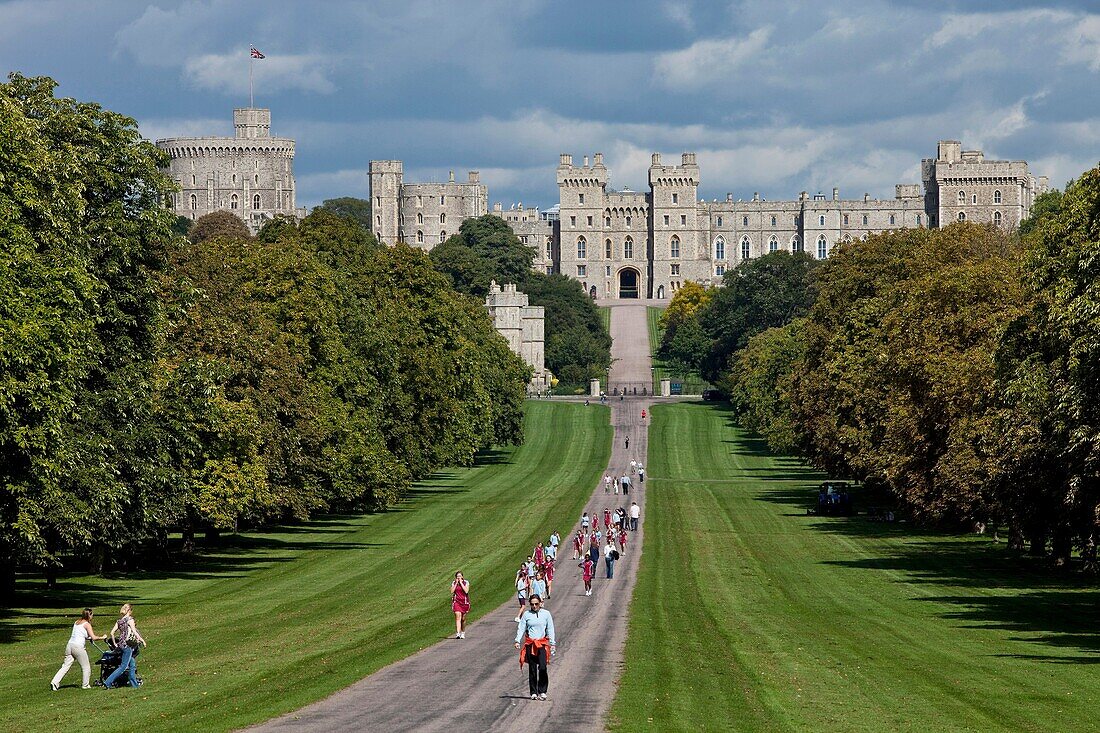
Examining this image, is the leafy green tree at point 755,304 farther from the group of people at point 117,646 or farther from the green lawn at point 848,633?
the group of people at point 117,646

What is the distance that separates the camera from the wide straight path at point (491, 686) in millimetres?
22875

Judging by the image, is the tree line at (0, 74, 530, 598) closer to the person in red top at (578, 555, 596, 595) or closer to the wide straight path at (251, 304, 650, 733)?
the wide straight path at (251, 304, 650, 733)

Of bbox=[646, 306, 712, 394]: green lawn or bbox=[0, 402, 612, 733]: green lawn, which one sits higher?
bbox=[646, 306, 712, 394]: green lawn

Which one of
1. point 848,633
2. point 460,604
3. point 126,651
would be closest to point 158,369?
point 460,604

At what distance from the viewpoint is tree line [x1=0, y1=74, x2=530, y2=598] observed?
35.0 metres

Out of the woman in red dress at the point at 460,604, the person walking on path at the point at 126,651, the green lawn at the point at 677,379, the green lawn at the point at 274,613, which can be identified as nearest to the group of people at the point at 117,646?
the person walking on path at the point at 126,651

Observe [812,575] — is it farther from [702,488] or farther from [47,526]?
[702,488]

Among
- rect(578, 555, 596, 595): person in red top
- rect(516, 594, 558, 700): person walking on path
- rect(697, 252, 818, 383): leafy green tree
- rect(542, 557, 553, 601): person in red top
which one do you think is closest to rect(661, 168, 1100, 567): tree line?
rect(578, 555, 596, 595): person in red top

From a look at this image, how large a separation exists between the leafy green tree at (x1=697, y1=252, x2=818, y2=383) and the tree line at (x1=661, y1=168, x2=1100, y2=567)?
2427 inches

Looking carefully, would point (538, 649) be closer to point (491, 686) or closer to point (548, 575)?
point (491, 686)

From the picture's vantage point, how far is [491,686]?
26.6 m

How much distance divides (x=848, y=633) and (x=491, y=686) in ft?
37.4

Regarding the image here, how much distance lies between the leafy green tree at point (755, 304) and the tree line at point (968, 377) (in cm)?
6165

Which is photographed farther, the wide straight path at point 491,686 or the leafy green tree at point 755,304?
the leafy green tree at point 755,304
